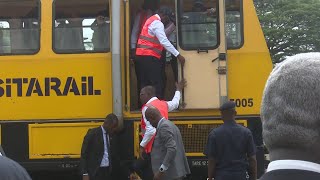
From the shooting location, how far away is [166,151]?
655cm

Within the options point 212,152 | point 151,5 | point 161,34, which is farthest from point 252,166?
point 151,5

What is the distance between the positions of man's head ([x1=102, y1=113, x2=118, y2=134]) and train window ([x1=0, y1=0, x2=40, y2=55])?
147 centimetres

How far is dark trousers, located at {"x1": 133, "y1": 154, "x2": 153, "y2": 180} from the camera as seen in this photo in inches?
273

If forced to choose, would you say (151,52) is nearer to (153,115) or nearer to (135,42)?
(135,42)

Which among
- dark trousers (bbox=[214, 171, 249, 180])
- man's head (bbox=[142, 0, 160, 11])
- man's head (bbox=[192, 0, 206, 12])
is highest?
man's head (bbox=[142, 0, 160, 11])

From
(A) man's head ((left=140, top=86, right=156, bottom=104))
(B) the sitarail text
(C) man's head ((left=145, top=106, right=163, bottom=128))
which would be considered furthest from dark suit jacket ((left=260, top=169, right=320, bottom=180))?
(B) the sitarail text

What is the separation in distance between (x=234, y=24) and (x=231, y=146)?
194 cm

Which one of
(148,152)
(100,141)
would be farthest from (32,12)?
(148,152)

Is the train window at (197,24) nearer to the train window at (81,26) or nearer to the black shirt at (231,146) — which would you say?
the train window at (81,26)

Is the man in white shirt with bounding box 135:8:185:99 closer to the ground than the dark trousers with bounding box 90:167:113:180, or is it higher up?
higher up

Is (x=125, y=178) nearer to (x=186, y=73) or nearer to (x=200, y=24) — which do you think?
(x=186, y=73)

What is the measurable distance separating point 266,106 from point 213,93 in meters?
5.37

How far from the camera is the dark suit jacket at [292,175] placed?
180cm

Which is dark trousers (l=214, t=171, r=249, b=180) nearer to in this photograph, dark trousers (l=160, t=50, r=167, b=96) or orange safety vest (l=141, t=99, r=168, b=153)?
orange safety vest (l=141, t=99, r=168, b=153)
